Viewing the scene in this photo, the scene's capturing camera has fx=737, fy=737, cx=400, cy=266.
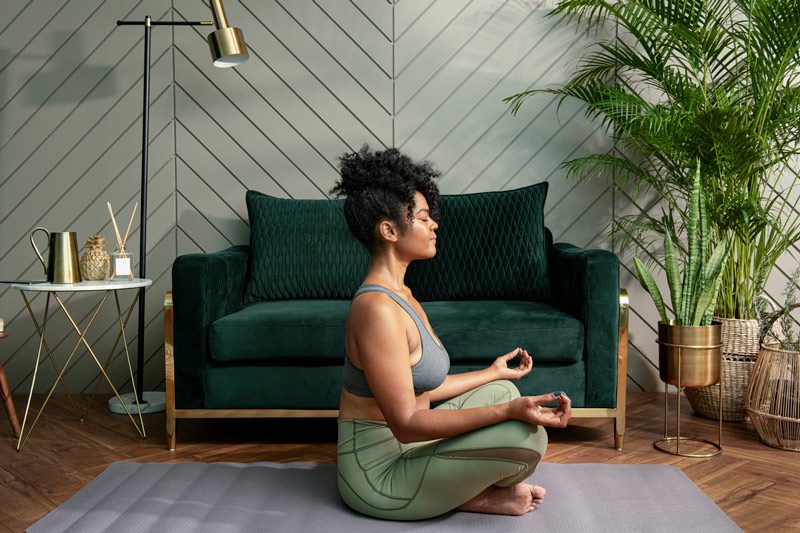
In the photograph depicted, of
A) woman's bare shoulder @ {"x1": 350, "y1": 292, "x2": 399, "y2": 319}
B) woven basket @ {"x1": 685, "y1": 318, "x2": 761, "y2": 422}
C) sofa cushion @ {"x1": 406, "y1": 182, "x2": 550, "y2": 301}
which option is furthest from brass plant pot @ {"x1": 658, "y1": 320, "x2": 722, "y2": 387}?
woman's bare shoulder @ {"x1": 350, "y1": 292, "x2": 399, "y2": 319}

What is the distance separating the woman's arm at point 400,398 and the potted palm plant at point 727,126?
4.41ft

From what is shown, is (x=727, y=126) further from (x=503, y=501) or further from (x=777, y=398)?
(x=503, y=501)

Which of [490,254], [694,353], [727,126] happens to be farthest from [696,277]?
[490,254]

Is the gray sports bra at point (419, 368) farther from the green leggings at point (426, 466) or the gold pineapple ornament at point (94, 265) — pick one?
the gold pineapple ornament at point (94, 265)

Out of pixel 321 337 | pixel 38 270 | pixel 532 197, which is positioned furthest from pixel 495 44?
pixel 38 270

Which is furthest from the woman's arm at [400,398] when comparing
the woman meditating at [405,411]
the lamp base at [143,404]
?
the lamp base at [143,404]

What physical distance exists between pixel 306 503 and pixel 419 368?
53 centimetres

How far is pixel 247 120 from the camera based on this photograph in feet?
11.8

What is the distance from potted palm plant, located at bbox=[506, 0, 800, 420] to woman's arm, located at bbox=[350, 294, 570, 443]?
1343 mm

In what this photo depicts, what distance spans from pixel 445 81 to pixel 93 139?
1735mm

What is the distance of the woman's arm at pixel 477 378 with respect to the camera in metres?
2.05

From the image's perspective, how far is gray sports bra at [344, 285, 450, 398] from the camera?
5.93ft

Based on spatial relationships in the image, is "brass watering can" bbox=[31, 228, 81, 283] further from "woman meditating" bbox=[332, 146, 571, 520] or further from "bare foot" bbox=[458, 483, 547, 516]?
"bare foot" bbox=[458, 483, 547, 516]

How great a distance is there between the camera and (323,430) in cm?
289
